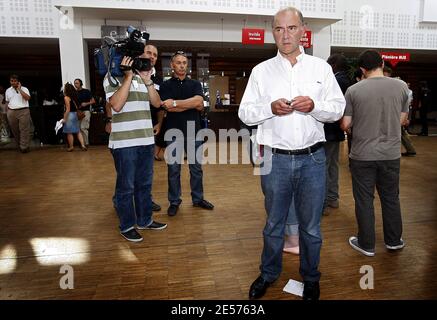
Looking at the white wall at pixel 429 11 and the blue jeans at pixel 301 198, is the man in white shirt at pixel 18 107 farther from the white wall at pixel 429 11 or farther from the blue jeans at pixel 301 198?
the white wall at pixel 429 11

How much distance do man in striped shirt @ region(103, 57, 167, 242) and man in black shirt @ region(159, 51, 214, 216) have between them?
1.64ft

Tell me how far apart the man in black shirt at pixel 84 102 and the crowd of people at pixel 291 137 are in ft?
16.3

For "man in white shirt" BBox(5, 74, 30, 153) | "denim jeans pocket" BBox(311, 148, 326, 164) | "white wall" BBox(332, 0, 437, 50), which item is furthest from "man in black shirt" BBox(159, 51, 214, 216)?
"white wall" BBox(332, 0, 437, 50)

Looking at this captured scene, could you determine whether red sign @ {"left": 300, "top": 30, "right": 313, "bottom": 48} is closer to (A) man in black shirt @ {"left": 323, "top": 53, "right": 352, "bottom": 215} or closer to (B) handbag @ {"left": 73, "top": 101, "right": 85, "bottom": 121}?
(B) handbag @ {"left": 73, "top": 101, "right": 85, "bottom": 121}

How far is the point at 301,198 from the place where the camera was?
2.04 m

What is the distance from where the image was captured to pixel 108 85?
274cm

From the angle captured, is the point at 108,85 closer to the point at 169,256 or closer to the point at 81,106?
the point at 169,256

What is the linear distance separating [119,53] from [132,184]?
3.50 feet

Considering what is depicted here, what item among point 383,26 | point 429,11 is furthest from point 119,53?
point 429,11

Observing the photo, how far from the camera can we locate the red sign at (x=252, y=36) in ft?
30.3

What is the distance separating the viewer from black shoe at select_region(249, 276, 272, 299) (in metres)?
2.11

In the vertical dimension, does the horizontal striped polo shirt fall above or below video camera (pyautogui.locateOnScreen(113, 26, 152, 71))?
below

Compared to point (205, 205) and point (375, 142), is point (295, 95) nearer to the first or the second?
point (375, 142)

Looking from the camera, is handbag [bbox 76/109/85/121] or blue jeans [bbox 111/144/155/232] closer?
blue jeans [bbox 111/144/155/232]
